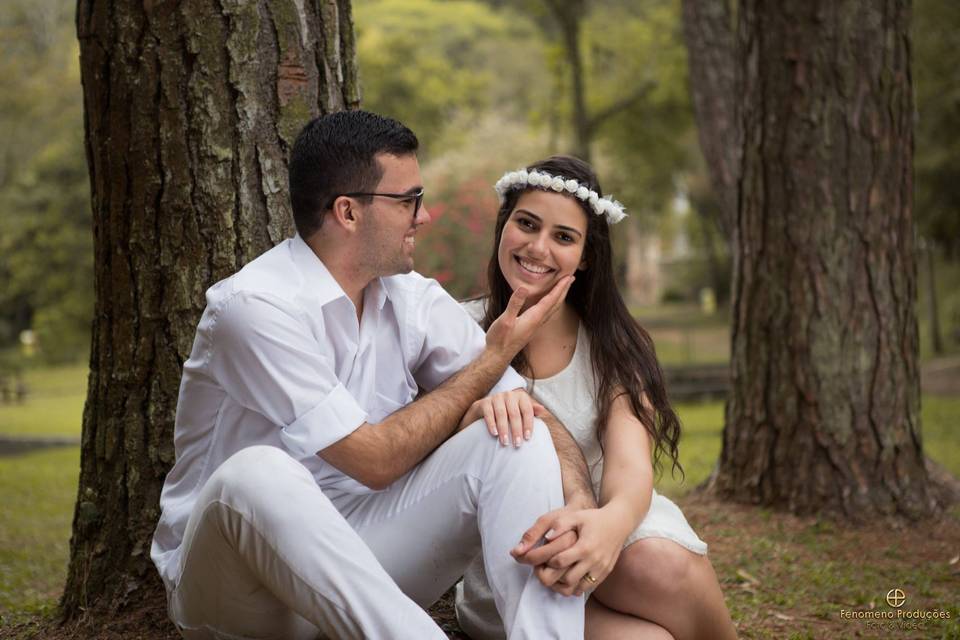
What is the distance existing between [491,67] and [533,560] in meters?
44.8

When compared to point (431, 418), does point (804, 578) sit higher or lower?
lower

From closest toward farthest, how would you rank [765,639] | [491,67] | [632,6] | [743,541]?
[765,639], [743,541], [632,6], [491,67]

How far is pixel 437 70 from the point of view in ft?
122

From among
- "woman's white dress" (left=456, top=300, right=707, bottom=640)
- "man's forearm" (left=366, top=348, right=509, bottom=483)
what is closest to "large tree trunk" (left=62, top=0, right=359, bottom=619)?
"man's forearm" (left=366, top=348, right=509, bottom=483)

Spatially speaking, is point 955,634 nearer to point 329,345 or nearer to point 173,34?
point 329,345

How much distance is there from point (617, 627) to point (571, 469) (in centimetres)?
43

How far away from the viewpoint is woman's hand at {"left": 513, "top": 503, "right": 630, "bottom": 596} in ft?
8.52

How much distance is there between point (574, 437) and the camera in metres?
3.37

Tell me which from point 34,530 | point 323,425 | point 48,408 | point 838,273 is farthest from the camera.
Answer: point 48,408

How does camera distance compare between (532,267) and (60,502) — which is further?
(60,502)

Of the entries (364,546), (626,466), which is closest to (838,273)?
(626,466)

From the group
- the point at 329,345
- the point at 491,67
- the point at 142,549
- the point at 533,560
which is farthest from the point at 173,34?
the point at 491,67

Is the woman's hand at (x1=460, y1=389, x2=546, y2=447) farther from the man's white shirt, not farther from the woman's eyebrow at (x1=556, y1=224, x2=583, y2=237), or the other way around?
the woman's eyebrow at (x1=556, y1=224, x2=583, y2=237)

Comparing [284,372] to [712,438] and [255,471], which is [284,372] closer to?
[255,471]
